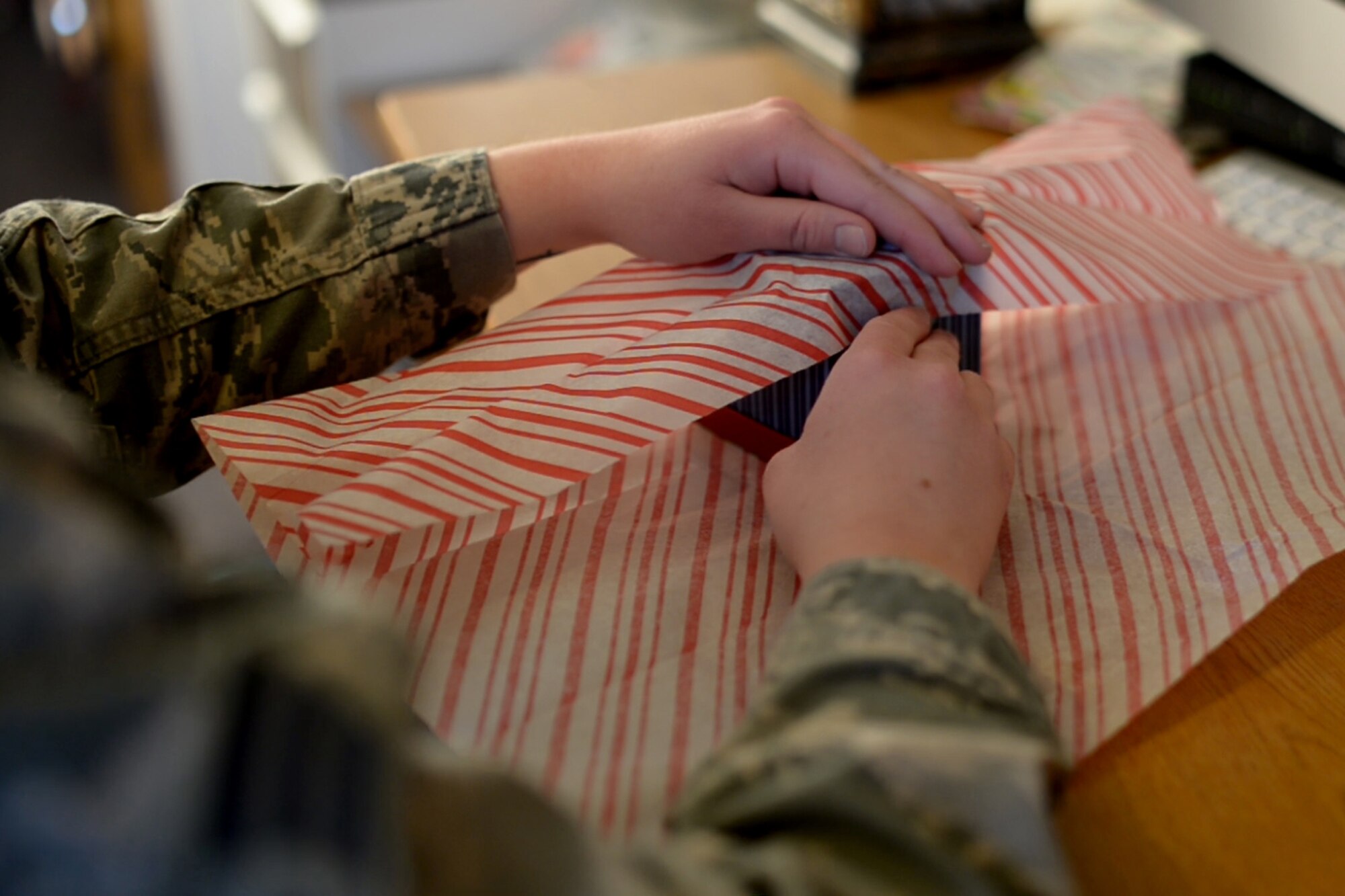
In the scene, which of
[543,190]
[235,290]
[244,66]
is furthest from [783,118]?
[244,66]

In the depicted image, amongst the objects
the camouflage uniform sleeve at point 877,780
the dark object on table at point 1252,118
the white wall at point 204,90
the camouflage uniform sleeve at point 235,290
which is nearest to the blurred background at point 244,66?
the white wall at point 204,90

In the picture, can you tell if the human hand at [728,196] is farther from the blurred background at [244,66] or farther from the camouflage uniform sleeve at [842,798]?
the blurred background at [244,66]

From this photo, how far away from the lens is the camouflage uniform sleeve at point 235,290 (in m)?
0.57

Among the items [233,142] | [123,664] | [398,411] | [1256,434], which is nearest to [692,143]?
[398,411]

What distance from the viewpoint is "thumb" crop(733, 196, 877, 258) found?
1.89 feet

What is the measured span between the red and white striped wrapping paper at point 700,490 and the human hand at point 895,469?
3 cm

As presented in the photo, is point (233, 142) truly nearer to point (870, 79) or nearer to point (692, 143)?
point (870, 79)

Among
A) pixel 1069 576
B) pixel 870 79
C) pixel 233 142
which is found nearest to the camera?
pixel 1069 576

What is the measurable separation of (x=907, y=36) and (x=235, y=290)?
664 millimetres

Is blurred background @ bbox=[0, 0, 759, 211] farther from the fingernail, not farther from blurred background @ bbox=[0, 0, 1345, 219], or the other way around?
the fingernail

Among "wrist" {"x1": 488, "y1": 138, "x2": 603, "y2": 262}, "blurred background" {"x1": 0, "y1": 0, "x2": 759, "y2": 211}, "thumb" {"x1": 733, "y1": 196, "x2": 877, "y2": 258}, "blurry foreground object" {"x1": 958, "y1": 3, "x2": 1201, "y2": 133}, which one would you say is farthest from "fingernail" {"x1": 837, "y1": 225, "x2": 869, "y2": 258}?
"blurred background" {"x1": 0, "y1": 0, "x2": 759, "y2": 211}

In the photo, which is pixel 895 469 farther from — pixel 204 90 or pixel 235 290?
pixel 204 90

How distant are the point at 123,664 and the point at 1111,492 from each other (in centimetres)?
45

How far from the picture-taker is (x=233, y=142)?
1.78 metres
